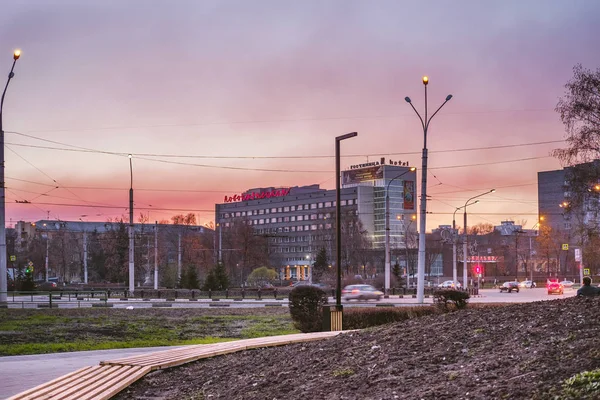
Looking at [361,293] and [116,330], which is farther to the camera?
[361,293]

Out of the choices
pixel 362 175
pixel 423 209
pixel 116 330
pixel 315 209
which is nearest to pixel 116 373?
pixel 116 330

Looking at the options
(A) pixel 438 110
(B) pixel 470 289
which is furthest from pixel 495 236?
(A) pixel 438 110

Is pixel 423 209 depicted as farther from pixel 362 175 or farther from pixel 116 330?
pixel 362 175

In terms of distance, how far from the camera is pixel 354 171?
17650 centimetres

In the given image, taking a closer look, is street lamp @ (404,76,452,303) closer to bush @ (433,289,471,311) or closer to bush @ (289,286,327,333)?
bush @ (433,289,471,311)

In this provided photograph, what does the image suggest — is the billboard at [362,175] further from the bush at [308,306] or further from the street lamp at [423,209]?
the bush at [308,306]

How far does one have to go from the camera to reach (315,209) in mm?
182875

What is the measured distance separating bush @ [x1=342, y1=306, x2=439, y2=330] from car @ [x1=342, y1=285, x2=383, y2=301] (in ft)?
97.6

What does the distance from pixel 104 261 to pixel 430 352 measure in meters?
105

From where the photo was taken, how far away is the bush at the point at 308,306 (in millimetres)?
22469

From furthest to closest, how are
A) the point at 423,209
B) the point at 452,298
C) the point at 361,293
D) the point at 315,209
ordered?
the point at 315,209, the point at 361,293, the point at 423,209, the point at 452,298

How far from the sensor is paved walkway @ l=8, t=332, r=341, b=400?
9690 millimetres

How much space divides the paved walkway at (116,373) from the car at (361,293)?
37873 mm

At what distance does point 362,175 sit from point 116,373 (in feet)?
541
